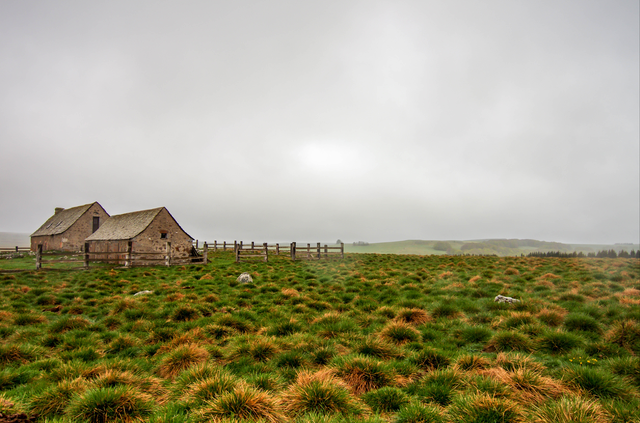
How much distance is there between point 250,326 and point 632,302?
38.7ft

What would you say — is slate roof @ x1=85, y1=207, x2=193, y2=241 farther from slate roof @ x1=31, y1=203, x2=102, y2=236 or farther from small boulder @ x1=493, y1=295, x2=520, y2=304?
small boulder @ x1=493, y1=295, x2=520, y2=304

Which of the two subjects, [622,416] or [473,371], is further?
[473,371]

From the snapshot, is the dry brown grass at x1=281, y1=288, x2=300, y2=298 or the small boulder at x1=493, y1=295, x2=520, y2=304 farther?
the dry brown grass at x1=281, y1=288, x2=300, y2=298

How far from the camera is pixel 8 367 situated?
5.37m

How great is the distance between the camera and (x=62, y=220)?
42.2 metres

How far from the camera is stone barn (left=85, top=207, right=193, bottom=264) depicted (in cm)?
2578

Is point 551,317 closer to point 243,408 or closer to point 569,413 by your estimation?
point 569,413

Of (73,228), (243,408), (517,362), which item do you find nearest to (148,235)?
(73,228)

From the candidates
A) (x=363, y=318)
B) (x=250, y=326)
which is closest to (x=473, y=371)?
(x=363, y=318)

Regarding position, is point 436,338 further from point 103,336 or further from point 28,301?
point 28,301

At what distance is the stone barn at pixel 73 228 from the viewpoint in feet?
126

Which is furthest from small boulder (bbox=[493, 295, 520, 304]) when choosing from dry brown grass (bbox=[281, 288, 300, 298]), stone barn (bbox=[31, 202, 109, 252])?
stone barn (bbox=[31, 202, 109, 252])

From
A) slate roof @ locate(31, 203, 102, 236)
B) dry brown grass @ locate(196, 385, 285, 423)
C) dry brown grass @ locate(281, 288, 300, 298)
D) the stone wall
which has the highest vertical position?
slate roof @ locate(31, 203, 102, 236)

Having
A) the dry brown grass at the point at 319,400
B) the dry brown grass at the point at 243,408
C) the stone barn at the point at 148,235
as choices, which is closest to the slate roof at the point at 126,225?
the stone barn at the point at 148,235
